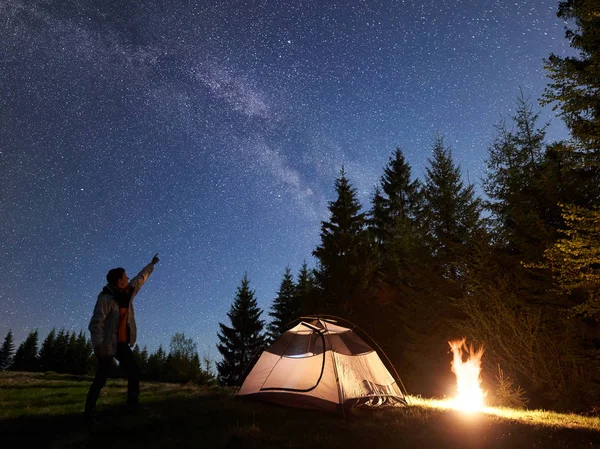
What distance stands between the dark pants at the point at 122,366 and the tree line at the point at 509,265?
3.42 meters

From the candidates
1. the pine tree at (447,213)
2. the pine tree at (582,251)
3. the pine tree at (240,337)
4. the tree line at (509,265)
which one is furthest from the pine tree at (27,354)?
the pine tree at (582,251)

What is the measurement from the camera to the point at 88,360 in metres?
59.6

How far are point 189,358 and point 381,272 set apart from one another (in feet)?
108

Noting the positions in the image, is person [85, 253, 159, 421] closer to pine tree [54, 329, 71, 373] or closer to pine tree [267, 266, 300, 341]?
pine tree [267, 266, 300, 341]

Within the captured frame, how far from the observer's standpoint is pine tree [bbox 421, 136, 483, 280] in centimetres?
1872

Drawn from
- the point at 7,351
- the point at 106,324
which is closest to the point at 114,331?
the point at 106,324

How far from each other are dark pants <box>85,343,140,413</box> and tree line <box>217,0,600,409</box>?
135 inches

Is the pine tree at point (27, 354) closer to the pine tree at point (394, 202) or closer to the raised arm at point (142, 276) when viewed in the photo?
the pine tree at point (394, 202)

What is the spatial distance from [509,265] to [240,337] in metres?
29.2

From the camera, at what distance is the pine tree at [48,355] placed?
59103 millimetres

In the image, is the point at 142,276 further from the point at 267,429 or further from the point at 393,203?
the point at 393,203

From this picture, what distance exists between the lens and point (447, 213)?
19.8 m

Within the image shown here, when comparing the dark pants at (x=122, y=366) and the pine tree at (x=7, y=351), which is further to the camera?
the pine tree at (x=7, y=351)

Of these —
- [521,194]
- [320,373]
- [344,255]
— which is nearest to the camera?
[320,373]
